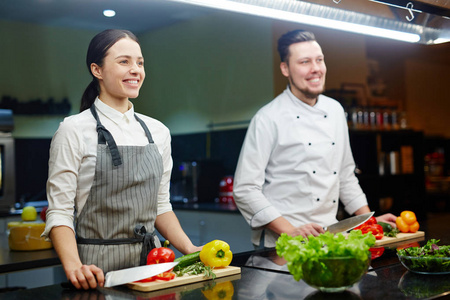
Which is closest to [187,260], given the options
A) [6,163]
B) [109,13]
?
[109,13]

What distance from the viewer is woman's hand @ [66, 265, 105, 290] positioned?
1.52 m

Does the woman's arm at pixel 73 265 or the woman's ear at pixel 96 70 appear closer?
the woman's arm at pixel 73 265

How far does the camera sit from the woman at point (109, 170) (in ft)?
5.68

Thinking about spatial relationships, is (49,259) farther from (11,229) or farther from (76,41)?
(76,41)

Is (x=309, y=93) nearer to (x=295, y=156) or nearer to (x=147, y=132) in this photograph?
(x=295, y=156)

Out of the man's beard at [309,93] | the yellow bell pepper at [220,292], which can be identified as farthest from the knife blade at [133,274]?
the man's beard at [309,93]

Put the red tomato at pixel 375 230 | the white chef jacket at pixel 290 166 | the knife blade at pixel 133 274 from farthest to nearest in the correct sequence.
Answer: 1. the white chef jacket at pixel 290 166
2. the red tomato at pixel 375 230
3. the knife blade at pixel 133 274

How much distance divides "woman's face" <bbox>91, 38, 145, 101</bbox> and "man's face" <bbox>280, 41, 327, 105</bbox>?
3.13 ft

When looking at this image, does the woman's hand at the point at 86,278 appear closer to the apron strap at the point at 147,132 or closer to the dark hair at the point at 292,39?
the apron strap at the point at 147,132

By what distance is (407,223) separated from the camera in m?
2.42

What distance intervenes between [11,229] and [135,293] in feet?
5.44

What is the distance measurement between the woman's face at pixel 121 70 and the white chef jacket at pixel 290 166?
2.76 ft

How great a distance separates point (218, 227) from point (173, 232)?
2.22 metres

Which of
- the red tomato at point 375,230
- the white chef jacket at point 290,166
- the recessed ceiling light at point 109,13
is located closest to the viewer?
the red tomato at point 375,230
